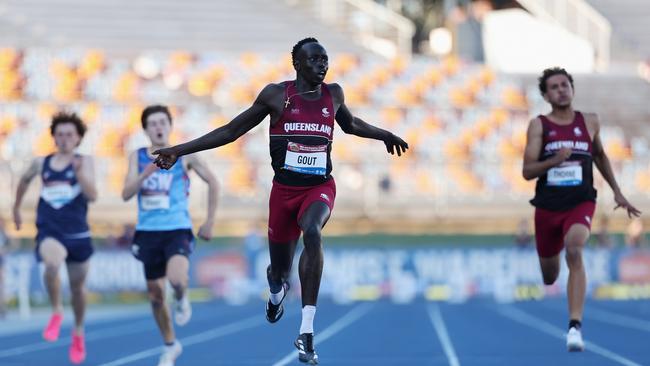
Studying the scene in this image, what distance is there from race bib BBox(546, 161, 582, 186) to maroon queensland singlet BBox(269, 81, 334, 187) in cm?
266

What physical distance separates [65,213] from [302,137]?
4038 mm

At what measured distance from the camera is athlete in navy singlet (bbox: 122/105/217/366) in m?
9.62

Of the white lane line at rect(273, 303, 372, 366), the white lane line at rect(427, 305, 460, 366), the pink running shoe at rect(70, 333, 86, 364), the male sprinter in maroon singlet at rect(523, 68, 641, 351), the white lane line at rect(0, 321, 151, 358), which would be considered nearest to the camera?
the male sprinter in maroon singlet at rect(523, 68, 641, 351)

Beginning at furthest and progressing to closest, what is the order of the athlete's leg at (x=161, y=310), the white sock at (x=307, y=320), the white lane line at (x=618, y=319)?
the white lane line at (x=618, y=319) < the athlete's leg at (x=161, y=310) < the white sock at (x=307, y=320)

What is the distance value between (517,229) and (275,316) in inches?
708

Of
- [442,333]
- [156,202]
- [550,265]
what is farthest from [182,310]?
[442,333]

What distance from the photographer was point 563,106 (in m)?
9.79

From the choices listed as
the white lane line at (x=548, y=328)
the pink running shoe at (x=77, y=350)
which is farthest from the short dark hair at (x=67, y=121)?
the white lane line at (x=548, y=328)

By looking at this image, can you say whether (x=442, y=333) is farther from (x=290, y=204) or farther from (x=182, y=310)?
(x=290, y=204)

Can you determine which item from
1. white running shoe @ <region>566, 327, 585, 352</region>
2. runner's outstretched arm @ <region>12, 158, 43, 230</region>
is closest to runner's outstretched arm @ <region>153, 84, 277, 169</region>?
white running shoe @ <region>566, 327, 585, 352</region>

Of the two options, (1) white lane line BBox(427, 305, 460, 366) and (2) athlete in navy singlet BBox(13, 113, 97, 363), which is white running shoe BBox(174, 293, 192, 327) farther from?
(1) white lane line BBox(427, 305, 460, 366)

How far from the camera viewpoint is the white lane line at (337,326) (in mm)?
10739

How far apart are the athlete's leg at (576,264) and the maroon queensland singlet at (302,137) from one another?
2713mm

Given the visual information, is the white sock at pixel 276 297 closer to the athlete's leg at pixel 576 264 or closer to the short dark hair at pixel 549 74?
the athlete's leg at pixel 576 264
